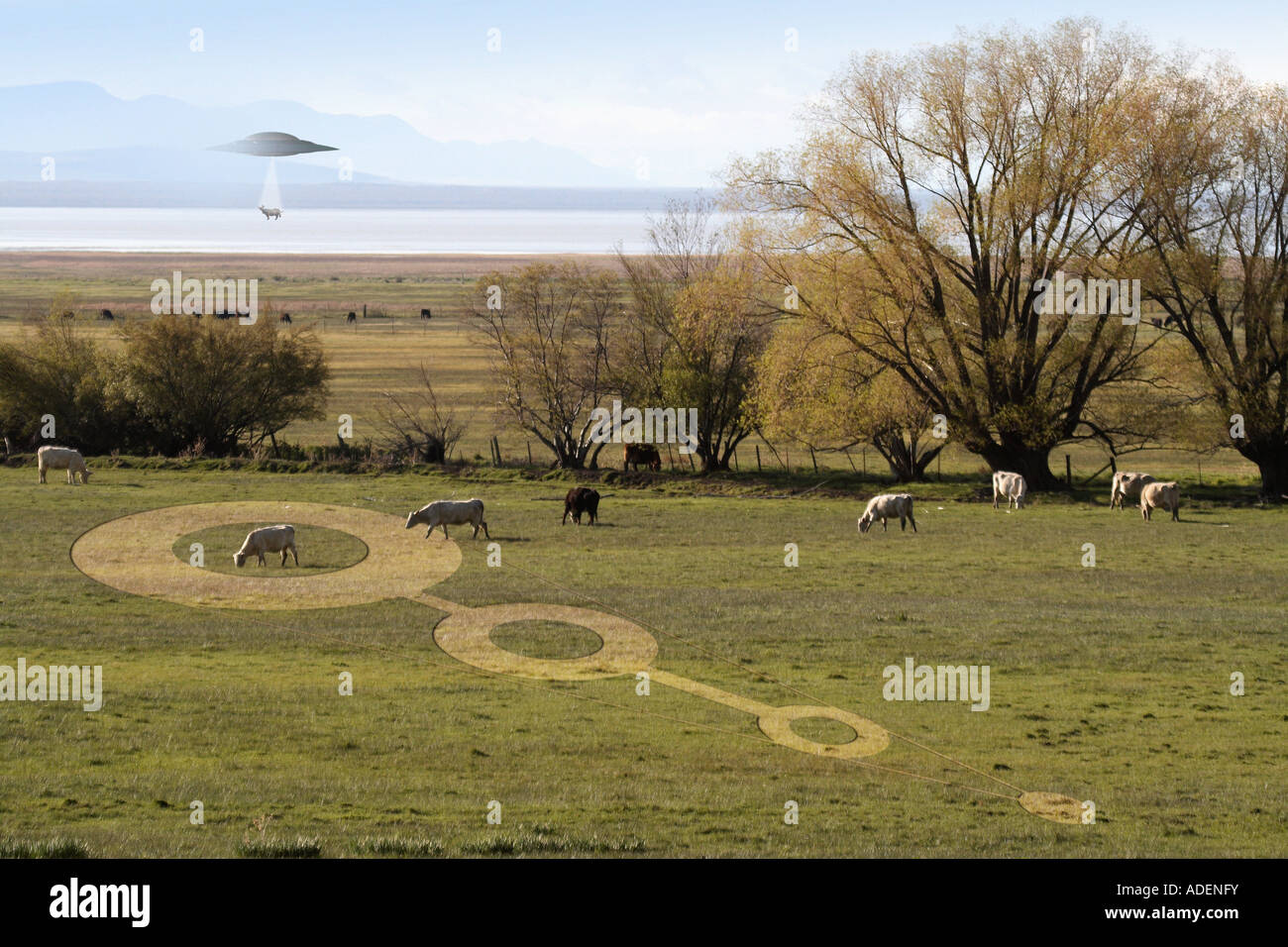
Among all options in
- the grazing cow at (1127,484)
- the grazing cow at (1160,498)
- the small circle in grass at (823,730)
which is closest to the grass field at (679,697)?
the small circle in grass at (823,730)

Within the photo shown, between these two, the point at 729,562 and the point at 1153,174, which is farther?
the point at 1153,174

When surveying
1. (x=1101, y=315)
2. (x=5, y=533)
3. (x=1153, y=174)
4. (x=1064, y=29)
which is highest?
(x=1064, y=29)

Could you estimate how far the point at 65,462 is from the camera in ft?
155

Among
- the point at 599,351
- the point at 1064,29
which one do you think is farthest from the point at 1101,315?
the point at 599,351

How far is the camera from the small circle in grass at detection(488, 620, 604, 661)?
21.8m

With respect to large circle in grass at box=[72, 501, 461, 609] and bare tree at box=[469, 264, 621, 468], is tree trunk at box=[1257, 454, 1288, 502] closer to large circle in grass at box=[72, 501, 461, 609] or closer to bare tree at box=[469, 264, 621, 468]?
bare tree at box=[469, 264, 621, 468]

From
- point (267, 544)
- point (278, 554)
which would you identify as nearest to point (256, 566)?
point (267, 544)

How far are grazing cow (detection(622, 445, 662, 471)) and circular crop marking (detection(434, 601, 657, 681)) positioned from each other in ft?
91.6

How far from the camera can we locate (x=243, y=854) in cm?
1002

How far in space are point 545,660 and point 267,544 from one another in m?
10.5

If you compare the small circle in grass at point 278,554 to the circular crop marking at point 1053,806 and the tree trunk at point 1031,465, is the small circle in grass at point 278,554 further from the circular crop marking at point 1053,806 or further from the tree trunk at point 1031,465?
the tree trunk at point 1031,465

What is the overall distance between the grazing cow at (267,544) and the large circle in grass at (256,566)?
0.29 m
